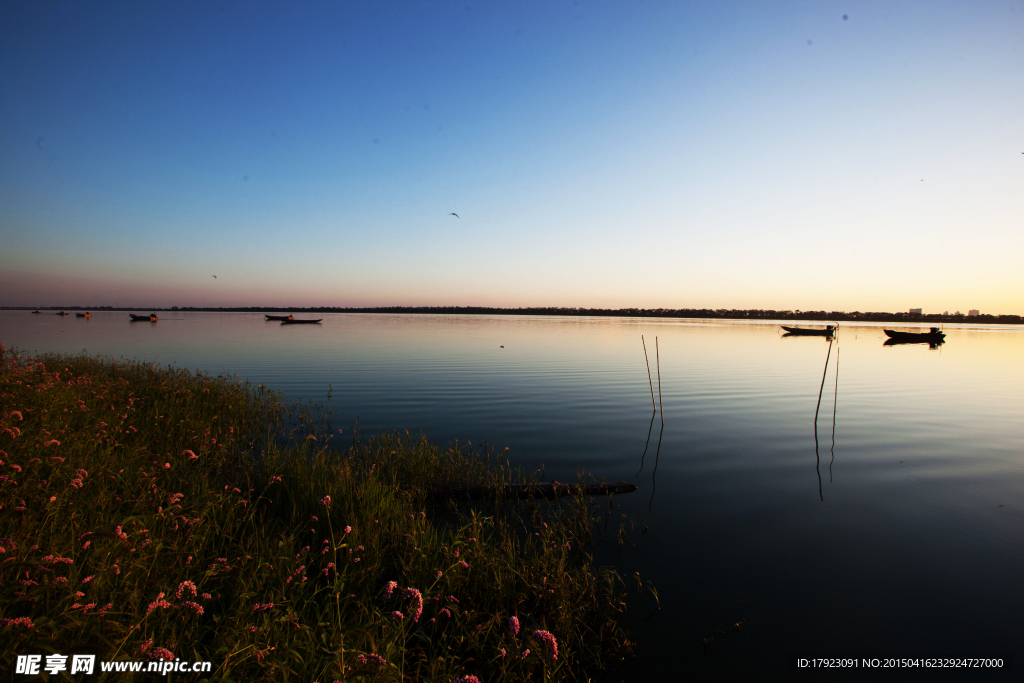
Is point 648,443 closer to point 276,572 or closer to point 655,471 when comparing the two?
point 655,471

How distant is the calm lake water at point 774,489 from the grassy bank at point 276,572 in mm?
1317

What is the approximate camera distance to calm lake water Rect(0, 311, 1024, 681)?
19.7 ft

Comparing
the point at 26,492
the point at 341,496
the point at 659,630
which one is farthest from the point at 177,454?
the point at 659,630

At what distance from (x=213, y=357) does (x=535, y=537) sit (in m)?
33.5

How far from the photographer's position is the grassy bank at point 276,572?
10.9 ft

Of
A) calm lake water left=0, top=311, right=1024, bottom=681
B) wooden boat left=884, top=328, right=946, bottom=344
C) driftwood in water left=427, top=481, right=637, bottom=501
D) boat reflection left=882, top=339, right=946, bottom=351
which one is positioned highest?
wooden boat left=884, top=328, right=946, bottom=344

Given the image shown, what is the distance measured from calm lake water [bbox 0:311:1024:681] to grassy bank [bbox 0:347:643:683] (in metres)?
1.32

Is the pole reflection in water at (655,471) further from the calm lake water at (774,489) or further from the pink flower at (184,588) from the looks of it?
the pink flower at (184,588)

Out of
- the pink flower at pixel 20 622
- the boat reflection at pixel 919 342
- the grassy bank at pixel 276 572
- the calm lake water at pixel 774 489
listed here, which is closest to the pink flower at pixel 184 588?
the grassy bank at pixel 276 572

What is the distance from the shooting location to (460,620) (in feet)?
16.2

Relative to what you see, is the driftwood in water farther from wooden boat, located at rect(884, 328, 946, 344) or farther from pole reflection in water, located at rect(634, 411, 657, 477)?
wooden boat, located at rect(884, 328, 946, 344)

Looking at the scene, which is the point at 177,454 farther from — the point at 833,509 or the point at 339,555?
the point at 833,509

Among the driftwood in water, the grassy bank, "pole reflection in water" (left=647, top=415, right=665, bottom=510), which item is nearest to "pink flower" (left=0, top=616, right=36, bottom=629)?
the grassy bank

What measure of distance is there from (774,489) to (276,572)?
10.7 meters
